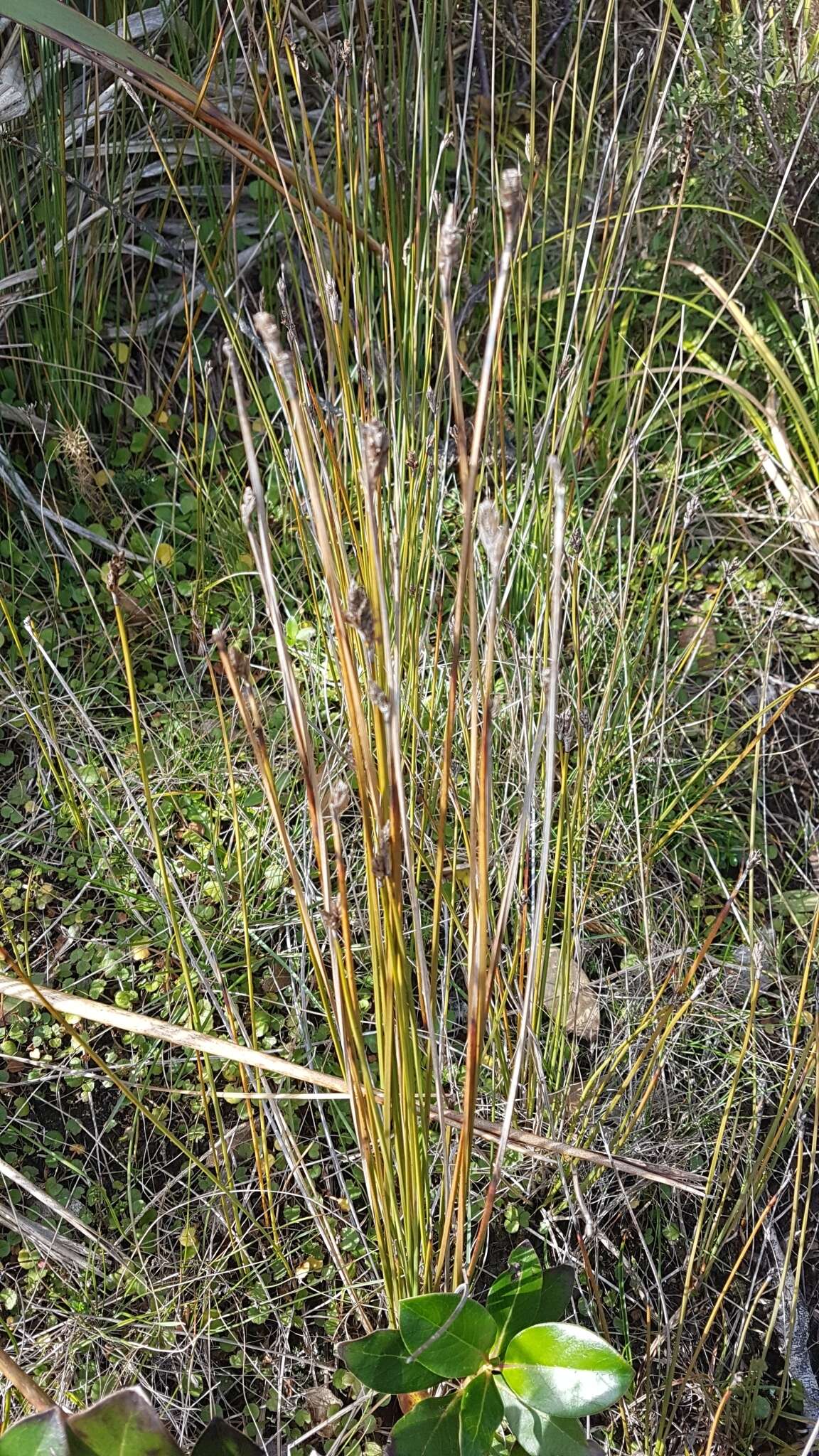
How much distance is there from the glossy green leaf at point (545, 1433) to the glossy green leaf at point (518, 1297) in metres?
0.05

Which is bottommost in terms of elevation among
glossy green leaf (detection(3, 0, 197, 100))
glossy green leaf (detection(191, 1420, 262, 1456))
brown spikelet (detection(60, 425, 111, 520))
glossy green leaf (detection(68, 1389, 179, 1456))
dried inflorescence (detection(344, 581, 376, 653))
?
glossy green leaf (detection(191, 1420, 262, 1456))

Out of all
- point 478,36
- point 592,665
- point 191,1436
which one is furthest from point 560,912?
point 478,36

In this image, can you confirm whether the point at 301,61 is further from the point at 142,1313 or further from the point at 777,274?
the point at 142,1313

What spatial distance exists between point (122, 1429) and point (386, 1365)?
0.73ft

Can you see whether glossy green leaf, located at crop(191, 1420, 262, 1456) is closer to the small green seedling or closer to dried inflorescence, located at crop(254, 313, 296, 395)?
the small green seedling

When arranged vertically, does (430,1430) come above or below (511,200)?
below

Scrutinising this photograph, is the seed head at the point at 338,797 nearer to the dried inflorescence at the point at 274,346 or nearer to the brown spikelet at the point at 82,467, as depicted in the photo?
the dried inflorescence at the point at 274,346

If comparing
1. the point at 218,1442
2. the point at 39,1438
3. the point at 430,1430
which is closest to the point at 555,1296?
the point at 430,1430

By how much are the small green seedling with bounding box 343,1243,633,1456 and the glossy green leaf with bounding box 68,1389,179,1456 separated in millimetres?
163

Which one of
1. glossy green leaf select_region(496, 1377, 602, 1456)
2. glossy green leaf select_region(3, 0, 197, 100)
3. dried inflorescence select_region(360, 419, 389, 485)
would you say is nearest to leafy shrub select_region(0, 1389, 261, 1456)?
glossy green leaf select_region(496, 1377, 602, 1456)

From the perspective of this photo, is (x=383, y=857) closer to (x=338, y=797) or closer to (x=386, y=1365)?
(x=338, y=797)

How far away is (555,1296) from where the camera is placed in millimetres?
938

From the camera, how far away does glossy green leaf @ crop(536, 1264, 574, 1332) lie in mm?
937

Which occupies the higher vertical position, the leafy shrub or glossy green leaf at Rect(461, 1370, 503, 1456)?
the leafy shrub
